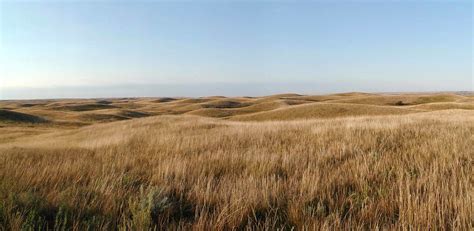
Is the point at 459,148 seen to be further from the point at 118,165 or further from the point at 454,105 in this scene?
the point at 454,105

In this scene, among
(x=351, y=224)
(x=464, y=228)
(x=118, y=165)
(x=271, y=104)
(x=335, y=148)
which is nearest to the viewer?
(x=464, y=228)

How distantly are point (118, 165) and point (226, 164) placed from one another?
164 cm

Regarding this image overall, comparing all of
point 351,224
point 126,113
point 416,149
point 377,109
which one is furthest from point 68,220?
point 126,113

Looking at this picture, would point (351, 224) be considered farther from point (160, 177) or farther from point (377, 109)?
point (377, 109)

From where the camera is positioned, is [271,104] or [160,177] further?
[271,104]

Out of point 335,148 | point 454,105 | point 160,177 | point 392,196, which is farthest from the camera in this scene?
point 454,105

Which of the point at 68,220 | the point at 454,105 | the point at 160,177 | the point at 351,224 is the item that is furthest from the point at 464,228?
the point at 454,105

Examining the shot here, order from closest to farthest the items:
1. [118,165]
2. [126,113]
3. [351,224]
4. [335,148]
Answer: [351,224]
[118,165]
[335,148]
[126,113]

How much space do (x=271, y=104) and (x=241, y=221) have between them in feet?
210

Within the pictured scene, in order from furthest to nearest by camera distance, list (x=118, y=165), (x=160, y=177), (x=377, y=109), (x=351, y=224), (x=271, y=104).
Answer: (x=271, y=104) < (x=377, y=109) < (x=118, y=165) < (x=160, y=177) < (x=351, y=224)

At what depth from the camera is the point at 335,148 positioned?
639 cm

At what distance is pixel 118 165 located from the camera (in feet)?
16.9

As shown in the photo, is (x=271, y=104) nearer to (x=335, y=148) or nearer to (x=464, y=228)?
(x=335, y=148)

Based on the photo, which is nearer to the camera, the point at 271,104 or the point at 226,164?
the point at 226,164
